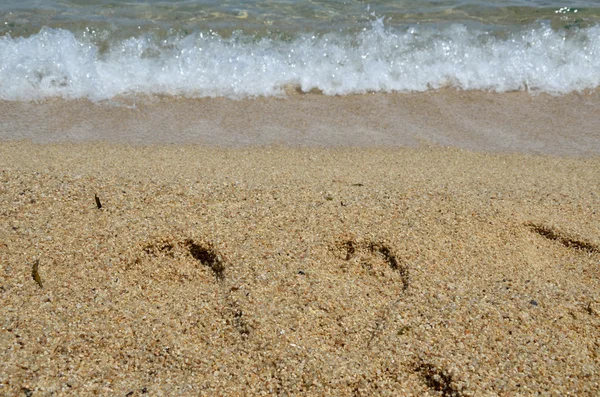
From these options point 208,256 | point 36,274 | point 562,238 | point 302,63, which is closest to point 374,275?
point 208,256

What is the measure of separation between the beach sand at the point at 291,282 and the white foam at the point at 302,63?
154cm

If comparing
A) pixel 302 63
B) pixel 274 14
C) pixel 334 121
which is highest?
pixel 274 14

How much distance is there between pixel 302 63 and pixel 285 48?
10.3 inches

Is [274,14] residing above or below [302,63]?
above

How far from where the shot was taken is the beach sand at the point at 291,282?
1788 millimetres

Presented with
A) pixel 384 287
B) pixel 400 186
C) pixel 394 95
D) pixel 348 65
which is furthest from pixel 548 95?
pixel 384 287

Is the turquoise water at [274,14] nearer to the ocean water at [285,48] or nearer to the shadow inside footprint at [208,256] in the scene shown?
the ocean water at [285,48]

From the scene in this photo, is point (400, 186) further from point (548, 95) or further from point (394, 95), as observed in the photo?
point (548, 95)

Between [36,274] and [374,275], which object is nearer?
[36,274]

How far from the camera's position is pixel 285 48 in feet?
16.4

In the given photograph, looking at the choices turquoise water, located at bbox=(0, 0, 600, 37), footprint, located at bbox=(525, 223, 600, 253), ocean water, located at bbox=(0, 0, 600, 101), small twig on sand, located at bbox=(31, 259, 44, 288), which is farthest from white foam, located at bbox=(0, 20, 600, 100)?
small twig on sand, located at bbox=(31, 259, 44, 288)

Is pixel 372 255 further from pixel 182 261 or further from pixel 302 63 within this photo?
pixel 302 63

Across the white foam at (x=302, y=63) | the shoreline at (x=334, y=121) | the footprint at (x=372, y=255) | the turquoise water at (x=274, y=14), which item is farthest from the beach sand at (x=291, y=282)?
the turquoise water at (x=274, y=14)

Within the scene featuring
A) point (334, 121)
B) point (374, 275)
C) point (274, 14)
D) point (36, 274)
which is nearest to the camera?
point (36, 274)
